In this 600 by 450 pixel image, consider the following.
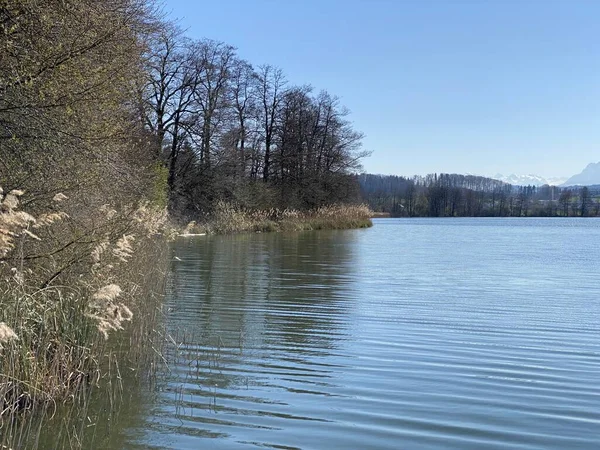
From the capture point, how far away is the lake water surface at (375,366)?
17.4 feet

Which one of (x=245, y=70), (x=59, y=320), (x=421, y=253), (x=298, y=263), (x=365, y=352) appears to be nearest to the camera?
(x=59, y=320)

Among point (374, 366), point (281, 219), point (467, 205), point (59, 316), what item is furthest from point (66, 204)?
point (467, 205)

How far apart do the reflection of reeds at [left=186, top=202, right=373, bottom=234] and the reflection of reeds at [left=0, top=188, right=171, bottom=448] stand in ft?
73.3

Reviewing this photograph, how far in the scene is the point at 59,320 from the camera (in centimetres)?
623

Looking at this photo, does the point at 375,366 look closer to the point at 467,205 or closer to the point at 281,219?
the point at 281,219

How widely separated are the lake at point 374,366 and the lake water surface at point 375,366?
2cm

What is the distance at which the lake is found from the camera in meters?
5.32

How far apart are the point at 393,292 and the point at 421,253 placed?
1124 centimetres

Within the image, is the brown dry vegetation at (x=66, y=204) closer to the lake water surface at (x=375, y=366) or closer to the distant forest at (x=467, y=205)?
the lake water surface at (x=375, y=366)

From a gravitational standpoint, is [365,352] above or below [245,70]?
below

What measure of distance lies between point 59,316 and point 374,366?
3.55 meters

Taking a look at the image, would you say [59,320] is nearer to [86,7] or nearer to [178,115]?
[86,7]

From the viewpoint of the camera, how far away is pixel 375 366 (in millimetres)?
7414

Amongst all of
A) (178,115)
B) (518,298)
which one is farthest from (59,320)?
(178,115)
